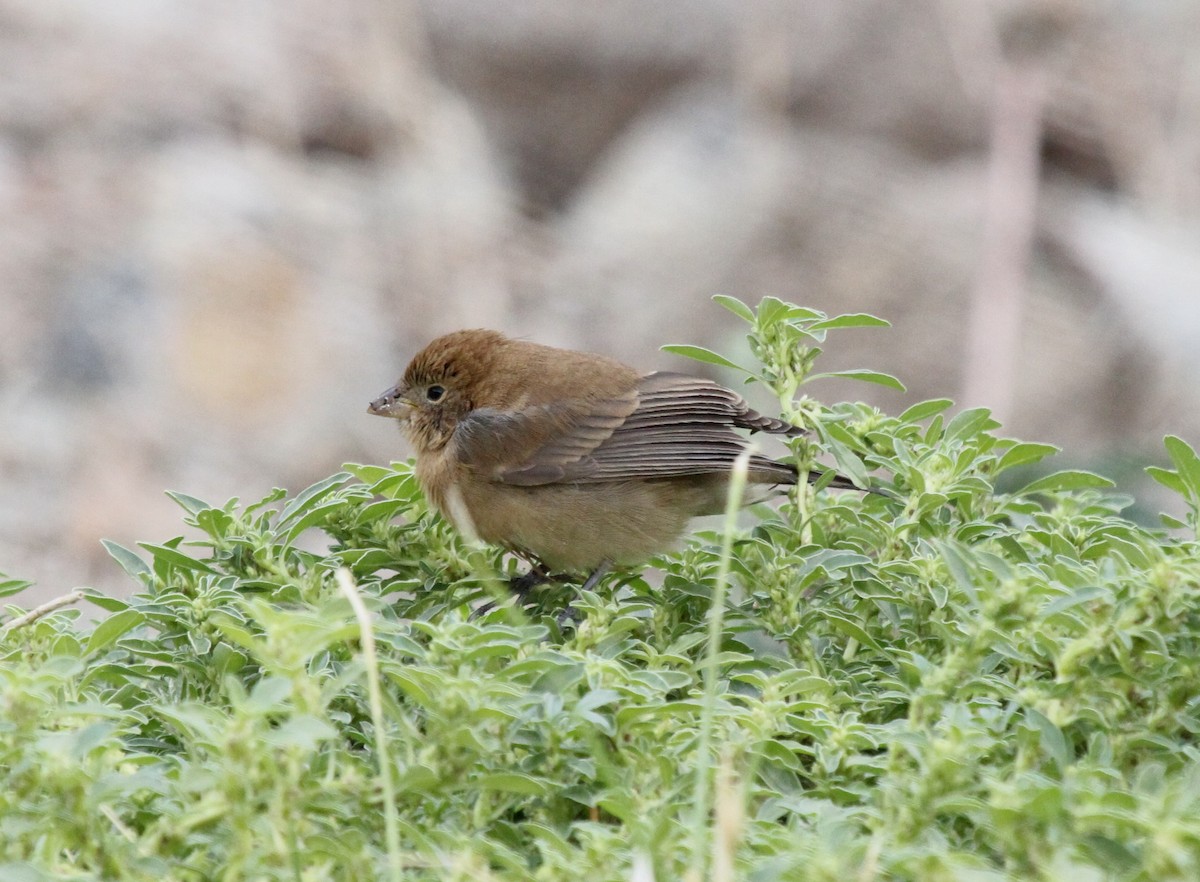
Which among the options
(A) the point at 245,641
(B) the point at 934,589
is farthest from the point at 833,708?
(A) the point at 245,641

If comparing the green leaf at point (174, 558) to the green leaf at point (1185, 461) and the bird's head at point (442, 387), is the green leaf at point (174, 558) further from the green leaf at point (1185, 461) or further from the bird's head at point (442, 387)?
the bird's head at point (442, 387)

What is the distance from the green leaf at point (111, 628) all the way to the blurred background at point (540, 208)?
13.4 ft

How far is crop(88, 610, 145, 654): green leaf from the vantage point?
7.04ft

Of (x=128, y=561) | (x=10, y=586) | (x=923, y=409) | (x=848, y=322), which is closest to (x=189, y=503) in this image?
(x=128, y=561)

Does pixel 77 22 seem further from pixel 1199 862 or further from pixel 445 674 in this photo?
pixel 1199 862

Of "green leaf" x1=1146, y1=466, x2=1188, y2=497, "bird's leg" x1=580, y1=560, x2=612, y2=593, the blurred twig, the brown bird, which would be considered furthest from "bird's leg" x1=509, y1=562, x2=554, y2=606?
the blurred twig

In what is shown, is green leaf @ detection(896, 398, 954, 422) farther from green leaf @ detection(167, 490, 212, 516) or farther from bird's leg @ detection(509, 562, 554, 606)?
green leaf @ detection(167, 490, 212, 516)

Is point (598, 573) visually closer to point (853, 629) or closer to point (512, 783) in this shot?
point (853, 629)

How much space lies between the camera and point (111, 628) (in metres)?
2.15

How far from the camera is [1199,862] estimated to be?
1.53 metres

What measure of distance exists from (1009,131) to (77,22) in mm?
4451

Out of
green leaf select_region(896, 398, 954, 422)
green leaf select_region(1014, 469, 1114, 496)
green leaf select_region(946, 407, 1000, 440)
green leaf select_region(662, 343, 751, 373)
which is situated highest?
green leaf select_region(662, 343, 751, 373)

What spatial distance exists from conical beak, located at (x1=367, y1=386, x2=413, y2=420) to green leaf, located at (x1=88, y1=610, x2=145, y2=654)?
2.16 metres

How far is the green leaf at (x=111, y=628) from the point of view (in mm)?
2146
